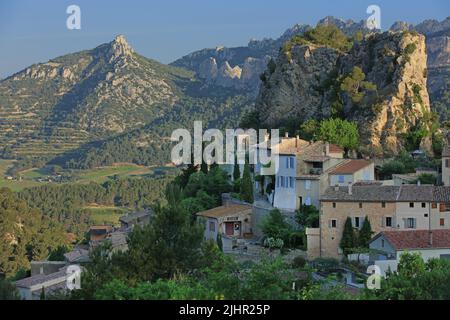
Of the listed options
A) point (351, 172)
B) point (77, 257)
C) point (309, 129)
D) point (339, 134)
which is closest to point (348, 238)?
point (351, 172)

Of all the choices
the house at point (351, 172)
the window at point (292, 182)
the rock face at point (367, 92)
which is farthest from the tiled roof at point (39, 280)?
the rock face at point (367, 92)

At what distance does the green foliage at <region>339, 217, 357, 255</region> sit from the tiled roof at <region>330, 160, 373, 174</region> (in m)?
3.89

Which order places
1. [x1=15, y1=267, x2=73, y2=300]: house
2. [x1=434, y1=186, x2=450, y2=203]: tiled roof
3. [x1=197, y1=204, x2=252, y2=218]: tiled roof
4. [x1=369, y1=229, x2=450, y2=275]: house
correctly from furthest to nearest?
[x1=197, y1=204, x2=252, y2=218]: tiled roof → [x1=434, y1=186, x2=450, y2=203]: tiled roof → [x1=15, y1=267, x2=73, y2=300]: house → [x1=369, y1=229, x2=450, y2=275]: house

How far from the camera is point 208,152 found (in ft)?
173

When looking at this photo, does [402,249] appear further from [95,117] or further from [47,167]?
[95,117]

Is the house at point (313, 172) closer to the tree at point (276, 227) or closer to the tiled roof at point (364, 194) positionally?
the tree at point (276, 227)

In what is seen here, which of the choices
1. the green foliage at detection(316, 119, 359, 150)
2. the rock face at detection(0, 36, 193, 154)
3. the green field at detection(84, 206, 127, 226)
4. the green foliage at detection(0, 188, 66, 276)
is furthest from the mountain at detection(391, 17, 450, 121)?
the rock face at detection(0, 36, 193, 154)

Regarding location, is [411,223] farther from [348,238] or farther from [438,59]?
[438,59]

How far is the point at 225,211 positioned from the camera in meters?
39.0

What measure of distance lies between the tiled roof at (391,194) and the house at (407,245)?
5.35 ft

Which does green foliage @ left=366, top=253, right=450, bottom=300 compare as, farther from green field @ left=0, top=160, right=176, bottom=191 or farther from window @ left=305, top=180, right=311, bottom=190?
green field @ left=0, top=160, right=176, bottom=191

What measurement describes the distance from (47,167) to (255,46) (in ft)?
215

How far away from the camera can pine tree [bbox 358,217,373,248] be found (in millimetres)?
32550
